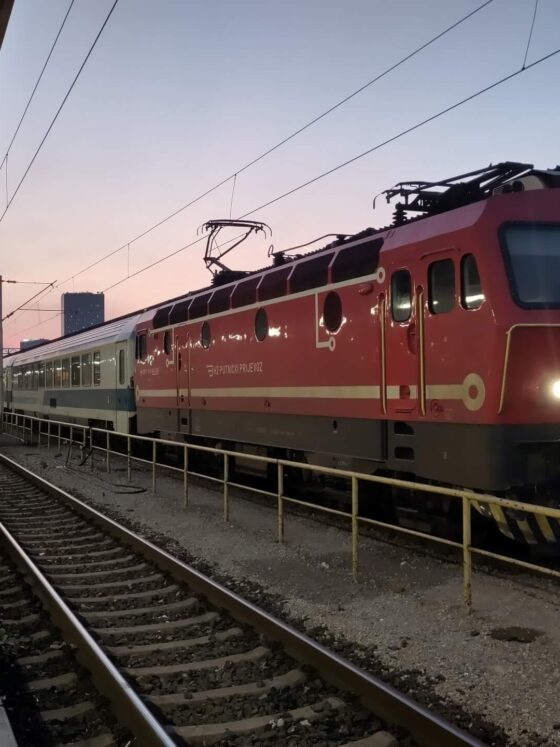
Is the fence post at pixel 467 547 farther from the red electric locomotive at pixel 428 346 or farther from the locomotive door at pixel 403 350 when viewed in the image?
the locomotive door at pixel 403 350

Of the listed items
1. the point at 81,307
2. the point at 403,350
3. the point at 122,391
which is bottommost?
the point at 122,391

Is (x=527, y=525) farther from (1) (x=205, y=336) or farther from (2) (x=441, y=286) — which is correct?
(1) (x=205, y=336)

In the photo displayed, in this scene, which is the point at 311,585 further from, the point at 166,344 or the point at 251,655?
the point at 166,344

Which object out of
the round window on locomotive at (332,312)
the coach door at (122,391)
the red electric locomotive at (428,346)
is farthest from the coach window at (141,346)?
the round window on locomotive at (332,312)

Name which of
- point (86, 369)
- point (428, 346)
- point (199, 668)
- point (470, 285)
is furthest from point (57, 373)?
point (199, 668)

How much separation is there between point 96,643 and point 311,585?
226 centimetres

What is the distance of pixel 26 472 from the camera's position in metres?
14.8

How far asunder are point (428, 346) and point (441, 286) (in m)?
0.61

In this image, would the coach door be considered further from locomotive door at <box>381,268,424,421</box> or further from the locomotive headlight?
the locomotive headlight

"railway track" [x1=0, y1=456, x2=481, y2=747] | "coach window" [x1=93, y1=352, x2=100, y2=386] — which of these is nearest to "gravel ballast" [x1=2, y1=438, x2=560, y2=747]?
"railway track" [x1=0, y1=456, x2=481, y2=747]

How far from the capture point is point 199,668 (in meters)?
4.54

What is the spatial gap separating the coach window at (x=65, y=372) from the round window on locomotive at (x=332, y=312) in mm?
16619

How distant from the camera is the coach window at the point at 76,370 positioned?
21938 mm

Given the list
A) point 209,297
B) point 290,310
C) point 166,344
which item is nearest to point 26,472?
point 166,344
